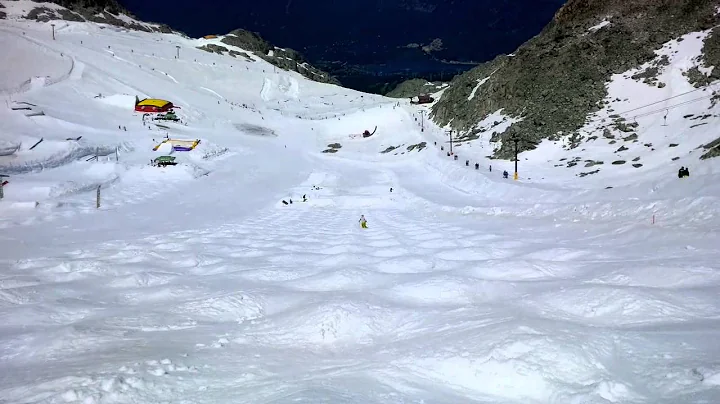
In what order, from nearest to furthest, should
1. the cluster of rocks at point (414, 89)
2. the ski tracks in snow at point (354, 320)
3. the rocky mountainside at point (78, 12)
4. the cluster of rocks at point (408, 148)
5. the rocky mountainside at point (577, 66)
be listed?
the ski tracks in snow at point (354, 320)
the rocky mountainside at point (577, 66)
the cluster of rocks at point (408, 148)
the rocky mountainside at point (78, 12)
the cluster of rocks at point (414, 89)

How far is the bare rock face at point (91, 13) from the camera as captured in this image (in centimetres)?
10312

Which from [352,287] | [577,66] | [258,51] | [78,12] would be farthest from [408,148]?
[78,12]

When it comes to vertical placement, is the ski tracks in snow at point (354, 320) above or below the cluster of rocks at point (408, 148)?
below

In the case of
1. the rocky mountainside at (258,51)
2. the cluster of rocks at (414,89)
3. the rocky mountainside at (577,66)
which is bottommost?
the rocky mountainside at (577,66)

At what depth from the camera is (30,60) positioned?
64125 mm

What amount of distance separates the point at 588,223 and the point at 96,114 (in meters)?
53.1

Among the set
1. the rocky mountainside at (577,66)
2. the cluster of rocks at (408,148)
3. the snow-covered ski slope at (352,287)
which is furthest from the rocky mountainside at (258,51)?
the snow-covered ski slope at (352,287)

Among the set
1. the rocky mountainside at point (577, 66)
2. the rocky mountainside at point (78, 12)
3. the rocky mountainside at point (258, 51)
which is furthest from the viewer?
the rocky mountainside at point (258, 51)

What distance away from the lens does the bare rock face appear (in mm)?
103125

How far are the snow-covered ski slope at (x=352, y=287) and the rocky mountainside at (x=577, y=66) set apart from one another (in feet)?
27.5

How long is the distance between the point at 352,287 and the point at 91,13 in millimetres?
128336

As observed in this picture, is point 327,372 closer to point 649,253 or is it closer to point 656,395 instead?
point 656,395

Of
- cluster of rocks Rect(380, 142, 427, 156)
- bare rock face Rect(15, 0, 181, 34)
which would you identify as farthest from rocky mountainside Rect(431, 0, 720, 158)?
bare rock face Rect(15, 0, 181, 34)

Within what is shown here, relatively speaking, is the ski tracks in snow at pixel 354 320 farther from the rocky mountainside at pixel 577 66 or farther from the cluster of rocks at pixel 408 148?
the cluster of rocks at pixel 408 148
